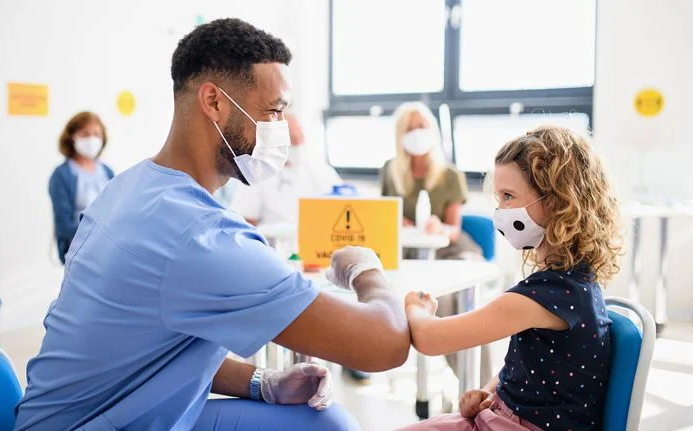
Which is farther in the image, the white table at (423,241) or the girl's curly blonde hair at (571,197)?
the white table at (423,241)

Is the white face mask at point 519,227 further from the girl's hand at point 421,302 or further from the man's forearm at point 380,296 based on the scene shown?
the man's forearm at point 380,296

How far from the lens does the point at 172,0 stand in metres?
4.93

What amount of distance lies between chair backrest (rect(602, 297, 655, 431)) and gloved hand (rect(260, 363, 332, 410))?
0.57m

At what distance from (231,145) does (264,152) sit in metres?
0.11

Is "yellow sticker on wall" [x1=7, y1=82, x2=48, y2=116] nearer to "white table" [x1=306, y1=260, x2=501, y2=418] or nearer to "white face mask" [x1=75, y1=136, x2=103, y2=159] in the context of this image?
"white face mask" [x1=75, y1=136, x2=103, y2=159]

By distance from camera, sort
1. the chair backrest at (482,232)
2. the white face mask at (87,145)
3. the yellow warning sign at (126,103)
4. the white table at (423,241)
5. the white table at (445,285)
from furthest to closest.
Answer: the yellow warning sign at (126,103) < the white face mask at (87,145) < the chair backrest at (482,232) < the white table at (423,241) < the white table at (445,285)

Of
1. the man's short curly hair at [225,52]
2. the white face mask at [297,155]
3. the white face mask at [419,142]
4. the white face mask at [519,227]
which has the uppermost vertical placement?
the man's short curly hair at [225,52]

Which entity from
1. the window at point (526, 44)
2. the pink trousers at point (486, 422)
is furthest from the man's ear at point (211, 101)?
the window at point (526, 44)

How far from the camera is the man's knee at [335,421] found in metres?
1.48

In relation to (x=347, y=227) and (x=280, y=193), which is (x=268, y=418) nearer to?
(x=347, y=227)

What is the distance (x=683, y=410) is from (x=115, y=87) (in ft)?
12.1

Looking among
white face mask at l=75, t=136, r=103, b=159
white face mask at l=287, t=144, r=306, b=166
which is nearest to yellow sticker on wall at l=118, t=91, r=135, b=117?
white face mask at l=75, t=136, r=103, b=159

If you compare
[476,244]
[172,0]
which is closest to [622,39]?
[476,244]

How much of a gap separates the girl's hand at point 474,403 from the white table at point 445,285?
1.30ft
